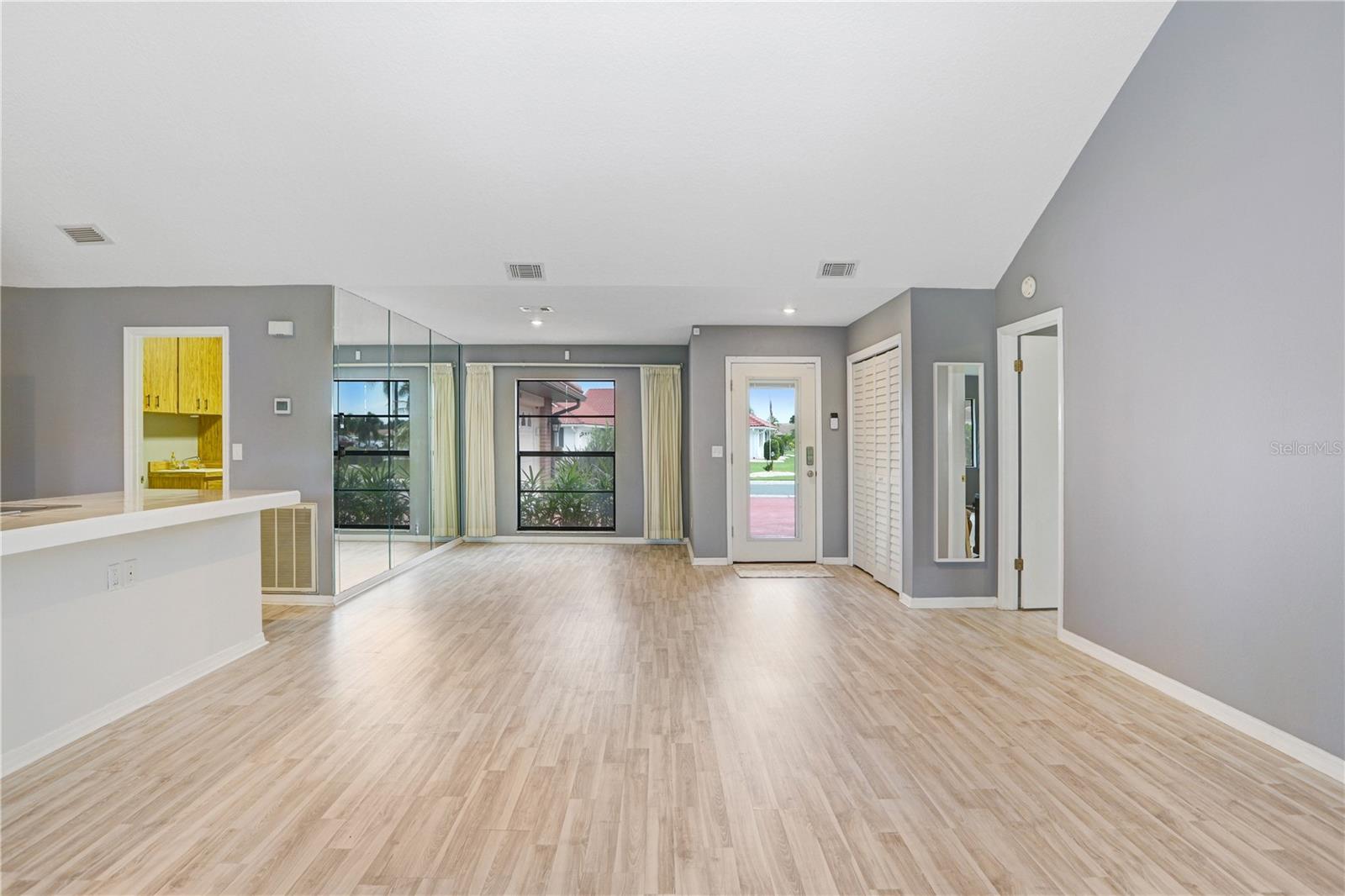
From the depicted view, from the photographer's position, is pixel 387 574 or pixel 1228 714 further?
pixel 387 574

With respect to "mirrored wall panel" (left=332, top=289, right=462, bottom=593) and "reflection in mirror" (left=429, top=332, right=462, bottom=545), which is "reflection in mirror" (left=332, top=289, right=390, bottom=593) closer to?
"mirrored wall panel" (left=332, top=289, right=462, bottom=593)

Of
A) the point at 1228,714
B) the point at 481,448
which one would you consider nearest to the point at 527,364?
the point at 481,448

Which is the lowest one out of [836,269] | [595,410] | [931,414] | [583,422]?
[931,414]

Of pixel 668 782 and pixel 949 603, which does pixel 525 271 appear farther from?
pixel 949 603

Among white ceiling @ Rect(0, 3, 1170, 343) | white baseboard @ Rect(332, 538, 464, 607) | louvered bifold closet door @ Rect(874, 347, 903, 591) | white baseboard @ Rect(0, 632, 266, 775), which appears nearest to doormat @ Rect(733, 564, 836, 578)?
louvered bifold closet door @ Rect(874, 347, 903, 591)

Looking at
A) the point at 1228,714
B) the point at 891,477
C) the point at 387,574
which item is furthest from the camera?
the point at 387,574

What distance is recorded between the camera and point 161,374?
20.6 feet

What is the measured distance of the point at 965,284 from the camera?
5.20 m

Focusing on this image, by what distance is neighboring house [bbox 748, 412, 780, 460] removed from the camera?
278 inches

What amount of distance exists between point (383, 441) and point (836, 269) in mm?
4116

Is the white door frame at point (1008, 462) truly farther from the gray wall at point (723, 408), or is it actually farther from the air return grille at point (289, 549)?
the air return grille at point (289, 549)

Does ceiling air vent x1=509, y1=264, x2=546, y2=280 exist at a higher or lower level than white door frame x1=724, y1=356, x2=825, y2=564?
higher

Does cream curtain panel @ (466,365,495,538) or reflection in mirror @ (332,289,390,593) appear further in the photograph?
cream curtain panel @ (466,365,495,538)

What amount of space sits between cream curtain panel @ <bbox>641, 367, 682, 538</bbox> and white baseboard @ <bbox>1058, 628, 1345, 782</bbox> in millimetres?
5078
